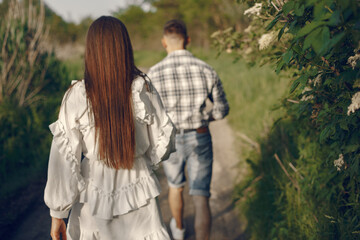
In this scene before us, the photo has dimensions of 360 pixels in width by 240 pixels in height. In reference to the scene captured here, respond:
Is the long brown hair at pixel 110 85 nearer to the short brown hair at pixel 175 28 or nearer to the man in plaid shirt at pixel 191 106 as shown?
the man in plaid shirt at pixel 191 106

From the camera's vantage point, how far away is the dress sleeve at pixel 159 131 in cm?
199

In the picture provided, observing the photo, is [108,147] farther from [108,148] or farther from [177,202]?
[177,202]

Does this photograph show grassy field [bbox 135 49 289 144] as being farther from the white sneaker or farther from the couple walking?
the couple walking

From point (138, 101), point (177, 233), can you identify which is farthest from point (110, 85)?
point (177, 233)

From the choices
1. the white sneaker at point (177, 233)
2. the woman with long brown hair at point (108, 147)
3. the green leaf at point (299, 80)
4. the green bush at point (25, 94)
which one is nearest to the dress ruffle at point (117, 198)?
the woman with long brown hair at point (108, 147)

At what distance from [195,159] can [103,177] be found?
1325 mm

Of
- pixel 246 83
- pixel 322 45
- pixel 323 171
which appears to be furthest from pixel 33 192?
pixel 246 83

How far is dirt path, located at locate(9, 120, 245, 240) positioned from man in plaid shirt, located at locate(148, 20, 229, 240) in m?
0.57

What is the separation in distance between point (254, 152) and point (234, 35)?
1967 millimetres

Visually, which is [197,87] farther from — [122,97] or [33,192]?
[33,192]

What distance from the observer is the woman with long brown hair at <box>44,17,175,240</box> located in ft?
5.96

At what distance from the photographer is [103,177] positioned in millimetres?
1934

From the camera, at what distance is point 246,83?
8188mm

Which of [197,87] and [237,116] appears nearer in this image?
A: [197,87]
